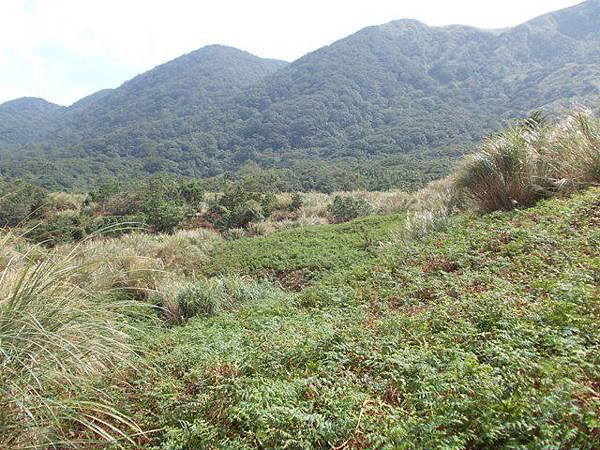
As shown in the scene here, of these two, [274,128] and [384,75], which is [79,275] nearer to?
[274,128]

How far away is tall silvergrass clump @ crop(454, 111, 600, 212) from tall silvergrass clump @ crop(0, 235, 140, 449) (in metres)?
6.24

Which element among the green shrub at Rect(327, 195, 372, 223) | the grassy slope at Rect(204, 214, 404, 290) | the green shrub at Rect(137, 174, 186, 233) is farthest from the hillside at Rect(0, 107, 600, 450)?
the green shrub at Rect(137, 174, 186, 233)

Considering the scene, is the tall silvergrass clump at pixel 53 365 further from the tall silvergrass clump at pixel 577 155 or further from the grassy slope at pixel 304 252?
the tall silvergrass clump at pixel 577 155

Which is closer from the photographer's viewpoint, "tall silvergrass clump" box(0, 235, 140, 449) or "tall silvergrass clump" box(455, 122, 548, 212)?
"tall silvergrass clump" box(0, 235, 140, 449)

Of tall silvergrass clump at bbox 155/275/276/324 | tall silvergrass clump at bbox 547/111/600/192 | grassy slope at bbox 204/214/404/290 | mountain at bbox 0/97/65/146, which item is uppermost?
mountain at bbox 0/97/65/146

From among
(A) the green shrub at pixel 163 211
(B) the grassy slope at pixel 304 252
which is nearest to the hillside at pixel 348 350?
(B) the grassy slope at pixel 304 252

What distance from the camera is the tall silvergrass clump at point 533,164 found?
259 inches

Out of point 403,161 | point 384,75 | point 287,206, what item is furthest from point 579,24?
point 287,206

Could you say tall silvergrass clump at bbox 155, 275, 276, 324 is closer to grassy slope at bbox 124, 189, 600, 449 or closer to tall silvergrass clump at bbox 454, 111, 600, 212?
grassy slope at bbox 124, 189, 600, 449

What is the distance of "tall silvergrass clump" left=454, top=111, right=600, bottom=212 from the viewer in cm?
658

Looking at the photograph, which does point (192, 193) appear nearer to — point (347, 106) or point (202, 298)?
point (202, 298)

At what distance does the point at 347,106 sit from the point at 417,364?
10661 cm

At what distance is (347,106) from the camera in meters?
104

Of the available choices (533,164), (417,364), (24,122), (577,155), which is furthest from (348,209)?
(24,122)
